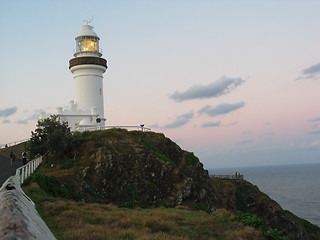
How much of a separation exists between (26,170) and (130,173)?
364 inches

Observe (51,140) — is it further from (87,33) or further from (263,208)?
(263,208)

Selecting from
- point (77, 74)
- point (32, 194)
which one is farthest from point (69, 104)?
point (32, 194)

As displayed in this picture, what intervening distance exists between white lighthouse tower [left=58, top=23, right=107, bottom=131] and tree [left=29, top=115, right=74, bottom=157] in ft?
34.9

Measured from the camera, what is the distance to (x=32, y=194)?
1536 centimetres

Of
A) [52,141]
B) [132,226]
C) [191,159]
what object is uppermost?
[52,141]

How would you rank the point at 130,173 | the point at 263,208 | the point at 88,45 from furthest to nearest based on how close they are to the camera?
the point at 263,208
the point at 88,45
the point at 130,173

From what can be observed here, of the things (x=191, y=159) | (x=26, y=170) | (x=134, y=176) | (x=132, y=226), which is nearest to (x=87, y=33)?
(x=191, y=159)

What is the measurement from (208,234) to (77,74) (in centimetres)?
3241

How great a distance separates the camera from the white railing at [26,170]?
1692cm

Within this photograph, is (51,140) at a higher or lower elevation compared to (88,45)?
lower

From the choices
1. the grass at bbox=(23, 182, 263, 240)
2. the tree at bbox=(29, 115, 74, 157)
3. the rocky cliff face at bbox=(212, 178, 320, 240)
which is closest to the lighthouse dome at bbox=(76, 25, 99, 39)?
the tree at bbox=(29, 115, 74, 157)

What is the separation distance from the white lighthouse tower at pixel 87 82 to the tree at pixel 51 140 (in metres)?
10.6

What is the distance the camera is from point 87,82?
130ft

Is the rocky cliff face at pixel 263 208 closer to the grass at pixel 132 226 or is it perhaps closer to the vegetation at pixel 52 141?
the vegetation at pixel 52 141
